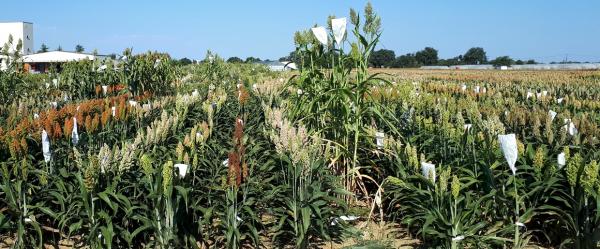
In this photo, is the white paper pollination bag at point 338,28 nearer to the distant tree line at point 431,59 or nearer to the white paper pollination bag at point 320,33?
the white paper pollination bag at point 320,33

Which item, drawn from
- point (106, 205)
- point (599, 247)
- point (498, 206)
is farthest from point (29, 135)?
point (599, 247)

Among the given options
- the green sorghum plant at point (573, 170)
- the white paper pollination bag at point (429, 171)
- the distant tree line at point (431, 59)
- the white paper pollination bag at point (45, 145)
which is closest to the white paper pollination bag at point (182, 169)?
the white paper pollination bag at point (45, 145)

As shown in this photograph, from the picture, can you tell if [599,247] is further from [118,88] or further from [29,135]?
[118,88]

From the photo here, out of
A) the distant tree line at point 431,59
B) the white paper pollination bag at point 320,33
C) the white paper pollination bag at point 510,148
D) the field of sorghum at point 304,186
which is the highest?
the distant tree line at point 431,59

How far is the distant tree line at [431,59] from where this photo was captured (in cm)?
9444

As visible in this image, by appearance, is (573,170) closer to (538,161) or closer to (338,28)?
(538,161)

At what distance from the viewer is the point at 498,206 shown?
11.0ft

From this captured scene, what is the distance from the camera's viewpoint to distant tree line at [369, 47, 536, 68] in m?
94.4

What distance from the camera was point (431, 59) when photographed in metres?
112

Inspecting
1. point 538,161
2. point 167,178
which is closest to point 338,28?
point 538,161

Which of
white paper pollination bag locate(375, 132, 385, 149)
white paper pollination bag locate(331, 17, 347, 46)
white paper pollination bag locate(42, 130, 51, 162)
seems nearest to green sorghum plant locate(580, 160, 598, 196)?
white paper pollination bag locate(375, 132, 385, 149)

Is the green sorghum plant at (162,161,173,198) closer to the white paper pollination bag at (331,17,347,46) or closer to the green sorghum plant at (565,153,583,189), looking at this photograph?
the white paper pollination bag at (331,17,347,46)

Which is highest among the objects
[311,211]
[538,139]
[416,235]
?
[538,139]

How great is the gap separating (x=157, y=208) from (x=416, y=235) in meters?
1.77
